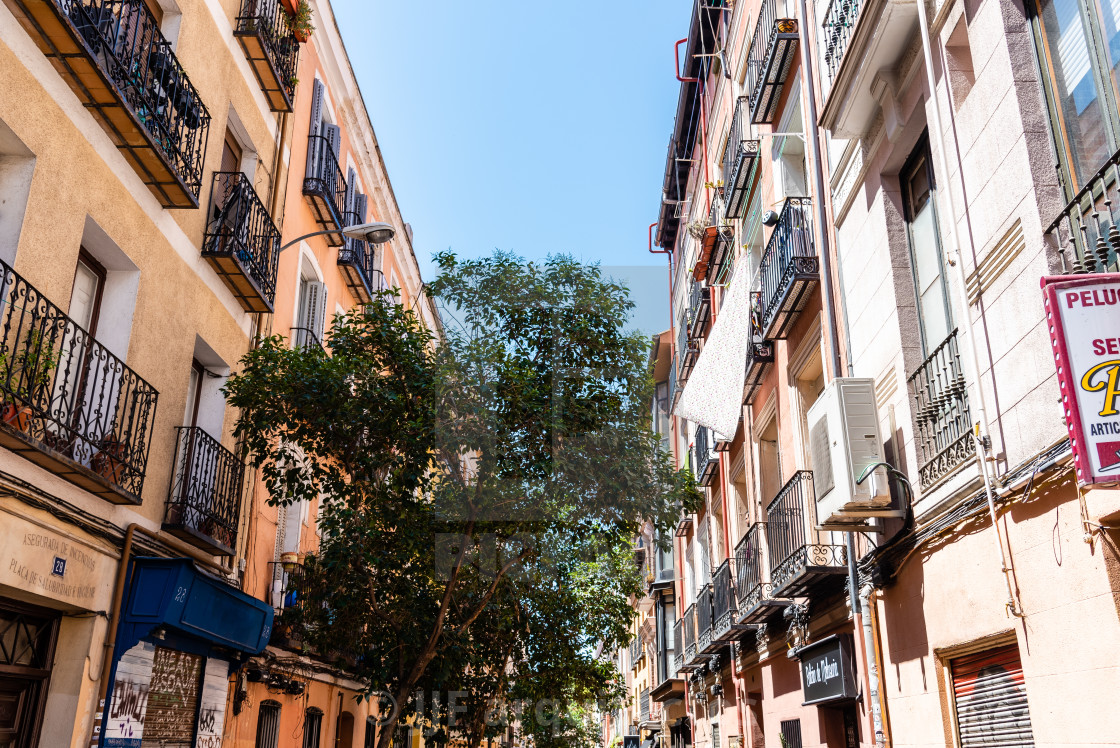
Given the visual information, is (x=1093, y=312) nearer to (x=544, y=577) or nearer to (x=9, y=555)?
(x=9, y=555)

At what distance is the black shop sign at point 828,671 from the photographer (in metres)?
8.80

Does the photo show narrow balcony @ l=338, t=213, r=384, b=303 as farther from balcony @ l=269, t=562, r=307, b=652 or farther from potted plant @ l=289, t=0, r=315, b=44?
balcony @ l=269, t=562, r=307, b=652

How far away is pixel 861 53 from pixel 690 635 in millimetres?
14030

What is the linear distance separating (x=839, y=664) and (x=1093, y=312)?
5.79m

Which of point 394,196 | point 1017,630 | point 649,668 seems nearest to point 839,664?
point 1017,630

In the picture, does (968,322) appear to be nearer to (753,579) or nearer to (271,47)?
(753,579)

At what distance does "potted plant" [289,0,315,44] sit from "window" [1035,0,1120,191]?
10.8 meters

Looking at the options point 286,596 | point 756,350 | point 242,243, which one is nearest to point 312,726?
point 286,596

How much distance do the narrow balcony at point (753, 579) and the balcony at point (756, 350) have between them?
87.3 inches

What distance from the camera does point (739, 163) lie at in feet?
46.7

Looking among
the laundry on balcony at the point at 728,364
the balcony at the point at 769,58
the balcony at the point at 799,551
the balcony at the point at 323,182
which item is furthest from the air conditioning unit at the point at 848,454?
the balcony at the point at 323,182

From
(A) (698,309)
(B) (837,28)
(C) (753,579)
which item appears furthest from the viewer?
(A) (698,309)

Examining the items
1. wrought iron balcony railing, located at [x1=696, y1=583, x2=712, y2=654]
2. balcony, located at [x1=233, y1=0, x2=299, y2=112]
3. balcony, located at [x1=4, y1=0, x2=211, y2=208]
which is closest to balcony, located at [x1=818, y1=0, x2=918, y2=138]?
balcony, located at [x1=4, y1=0, x2=211, y2=208]

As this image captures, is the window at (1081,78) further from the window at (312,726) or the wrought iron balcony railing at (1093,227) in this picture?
the window at (312,726)
